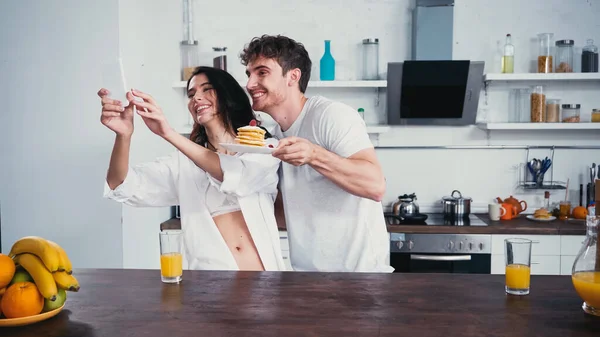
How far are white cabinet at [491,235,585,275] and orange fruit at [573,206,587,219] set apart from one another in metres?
0.35

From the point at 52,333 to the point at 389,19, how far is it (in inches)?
140

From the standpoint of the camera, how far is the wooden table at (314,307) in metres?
1.36

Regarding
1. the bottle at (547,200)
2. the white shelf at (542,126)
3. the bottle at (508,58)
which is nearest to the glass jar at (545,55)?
the bottle at (508,58)

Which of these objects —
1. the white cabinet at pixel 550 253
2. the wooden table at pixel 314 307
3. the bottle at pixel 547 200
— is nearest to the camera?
the wooden table at pixel 314 307

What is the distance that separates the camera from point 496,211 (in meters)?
4.02

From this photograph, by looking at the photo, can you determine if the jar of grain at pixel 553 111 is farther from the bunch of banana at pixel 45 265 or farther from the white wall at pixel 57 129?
the bunch of banana at pixel 45 265

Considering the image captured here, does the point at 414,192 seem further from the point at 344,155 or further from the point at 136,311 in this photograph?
the point at 136,311

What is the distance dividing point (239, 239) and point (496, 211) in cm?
235

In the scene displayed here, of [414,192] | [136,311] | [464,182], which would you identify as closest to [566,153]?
[464,182]

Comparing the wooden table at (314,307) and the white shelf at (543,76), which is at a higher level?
the white shelf at (543,76)

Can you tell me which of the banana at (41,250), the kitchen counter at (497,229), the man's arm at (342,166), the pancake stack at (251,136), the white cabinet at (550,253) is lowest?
the white cabinet at (550,253)

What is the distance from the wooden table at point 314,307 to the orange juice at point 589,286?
43 millimetres

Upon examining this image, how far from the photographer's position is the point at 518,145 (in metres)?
4.38

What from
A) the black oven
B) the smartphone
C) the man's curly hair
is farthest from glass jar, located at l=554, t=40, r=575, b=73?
the smartphone
